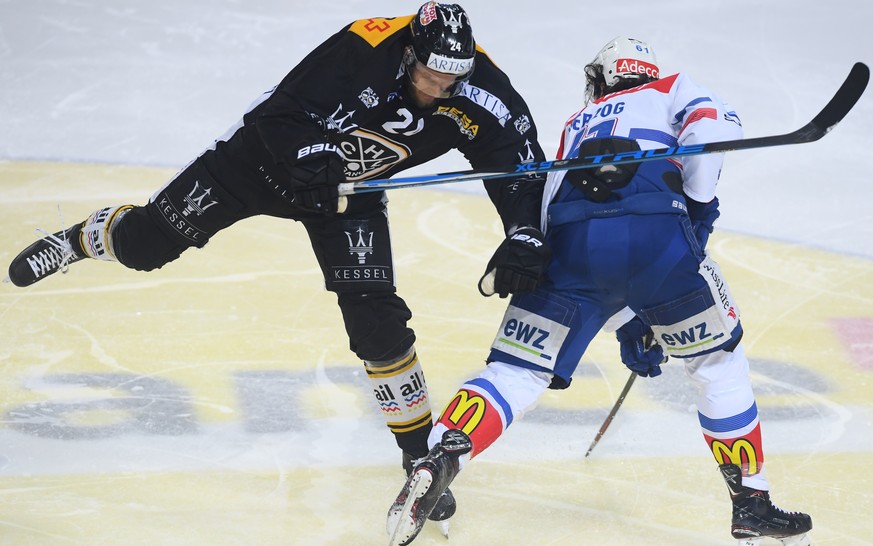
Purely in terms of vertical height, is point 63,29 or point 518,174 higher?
point 518,174

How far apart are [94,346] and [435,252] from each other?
5.43 feet

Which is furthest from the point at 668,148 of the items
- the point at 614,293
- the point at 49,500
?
the point at 49,500

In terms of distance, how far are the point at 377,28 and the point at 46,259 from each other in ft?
5.28

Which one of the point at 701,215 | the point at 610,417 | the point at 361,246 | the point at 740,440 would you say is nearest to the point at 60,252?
the point at 361,246

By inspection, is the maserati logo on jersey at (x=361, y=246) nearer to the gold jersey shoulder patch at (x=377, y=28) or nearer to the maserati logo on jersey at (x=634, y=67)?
the gold jersey shoulder patch at (x=377, y=28)

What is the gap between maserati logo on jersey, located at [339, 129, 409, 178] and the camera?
133 inches

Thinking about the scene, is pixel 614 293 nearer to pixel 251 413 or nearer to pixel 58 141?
pixel 251 413

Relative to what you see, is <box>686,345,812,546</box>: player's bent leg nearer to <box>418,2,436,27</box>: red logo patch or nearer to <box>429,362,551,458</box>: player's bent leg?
<box>429,362,551,458</box>: player's bent leg

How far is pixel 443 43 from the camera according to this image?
304cm

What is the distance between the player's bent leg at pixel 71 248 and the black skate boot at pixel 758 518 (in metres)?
2.15

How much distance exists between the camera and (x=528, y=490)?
11.8ft

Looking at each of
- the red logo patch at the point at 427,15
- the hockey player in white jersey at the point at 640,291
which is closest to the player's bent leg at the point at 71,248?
the red logo patch at the point at 427,15

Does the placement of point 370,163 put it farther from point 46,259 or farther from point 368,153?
point 46,259

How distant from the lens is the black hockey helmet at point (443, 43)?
3047 millimetres
